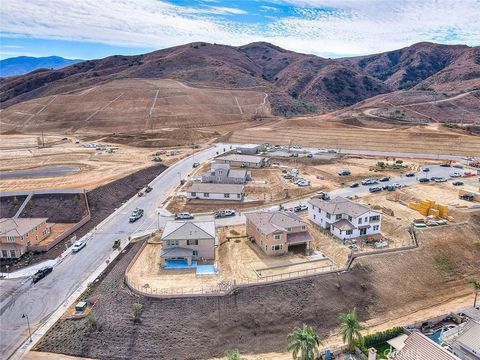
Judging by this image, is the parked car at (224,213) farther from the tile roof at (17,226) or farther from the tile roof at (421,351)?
the tile roof at (421,351)

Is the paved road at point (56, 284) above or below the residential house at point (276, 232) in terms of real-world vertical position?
below

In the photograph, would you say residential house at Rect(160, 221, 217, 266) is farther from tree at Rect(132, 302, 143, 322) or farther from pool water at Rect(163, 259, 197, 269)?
tree at Rect(132, 302, 143, 322)

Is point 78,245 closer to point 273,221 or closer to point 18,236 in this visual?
point 18,236

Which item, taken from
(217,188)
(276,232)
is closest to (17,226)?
(217,188)

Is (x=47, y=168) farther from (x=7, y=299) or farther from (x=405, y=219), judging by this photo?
(x=405, y=219)

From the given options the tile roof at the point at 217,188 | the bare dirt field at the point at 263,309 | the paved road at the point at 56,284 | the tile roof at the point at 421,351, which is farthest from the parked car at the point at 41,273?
the tile roof at the point at 421,351
